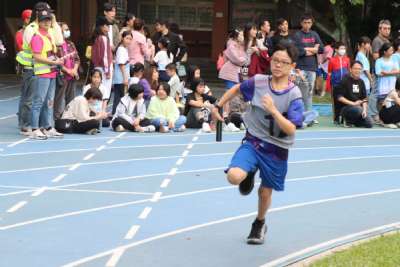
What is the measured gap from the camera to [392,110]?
17.7 meters

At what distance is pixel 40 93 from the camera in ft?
45.1

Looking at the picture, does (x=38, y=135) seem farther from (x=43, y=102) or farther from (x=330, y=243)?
(x=330, y=243)

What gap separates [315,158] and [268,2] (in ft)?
60.5

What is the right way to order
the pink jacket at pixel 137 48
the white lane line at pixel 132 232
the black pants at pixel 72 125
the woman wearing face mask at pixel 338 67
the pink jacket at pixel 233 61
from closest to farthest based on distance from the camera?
1. the white lane line at pixel 132 232
2. the black pants at pixel 72 125
3. the pink jacket at pixel 233 61
4. the pink jacket at pixel 137 48
5. the woman wearing face mask at pixel 338 67

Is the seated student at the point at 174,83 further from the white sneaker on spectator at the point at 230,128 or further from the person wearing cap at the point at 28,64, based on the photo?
the person wearing cap at the point at 28,64

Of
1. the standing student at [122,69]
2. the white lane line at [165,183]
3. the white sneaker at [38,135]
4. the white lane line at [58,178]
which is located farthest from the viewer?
the standing student at [122,69]

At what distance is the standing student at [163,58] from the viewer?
18219 millimetres

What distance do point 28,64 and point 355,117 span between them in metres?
6.77

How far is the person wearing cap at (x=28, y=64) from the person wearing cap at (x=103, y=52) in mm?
1356

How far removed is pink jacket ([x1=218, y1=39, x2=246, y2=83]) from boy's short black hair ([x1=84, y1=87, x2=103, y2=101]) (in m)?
2.74

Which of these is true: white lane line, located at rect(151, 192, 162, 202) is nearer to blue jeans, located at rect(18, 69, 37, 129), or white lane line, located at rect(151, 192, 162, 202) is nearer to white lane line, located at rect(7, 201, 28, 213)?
white lane line, located at rect(7, 201, 28, 213)

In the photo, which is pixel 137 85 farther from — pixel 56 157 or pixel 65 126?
pixel 56 157

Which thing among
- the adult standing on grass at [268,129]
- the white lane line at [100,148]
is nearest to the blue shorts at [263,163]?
the adult standing on grass at [268,129]

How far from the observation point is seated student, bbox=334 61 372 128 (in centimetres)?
1736
